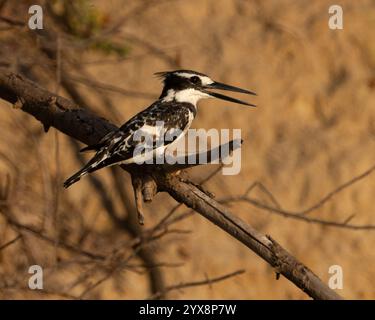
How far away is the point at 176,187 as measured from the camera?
2773 millimetres

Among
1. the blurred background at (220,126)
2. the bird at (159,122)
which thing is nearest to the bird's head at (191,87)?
the bird at (159,122)

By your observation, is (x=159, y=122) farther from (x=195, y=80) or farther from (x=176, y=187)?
(x=176, y=187)

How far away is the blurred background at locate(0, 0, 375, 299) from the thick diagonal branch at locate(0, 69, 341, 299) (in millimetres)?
1237

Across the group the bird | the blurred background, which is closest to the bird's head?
the bird

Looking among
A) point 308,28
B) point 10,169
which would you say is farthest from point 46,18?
point 308,28

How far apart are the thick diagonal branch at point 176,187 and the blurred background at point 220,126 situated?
124 centimetres

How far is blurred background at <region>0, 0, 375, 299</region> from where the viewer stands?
177 inches

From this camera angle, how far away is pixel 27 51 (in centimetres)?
444

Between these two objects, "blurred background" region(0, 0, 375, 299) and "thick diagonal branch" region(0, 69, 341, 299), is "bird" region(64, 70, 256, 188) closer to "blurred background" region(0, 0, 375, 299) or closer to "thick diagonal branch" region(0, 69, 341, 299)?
"thick diagonal branch" region(0, 69, 341, 299)

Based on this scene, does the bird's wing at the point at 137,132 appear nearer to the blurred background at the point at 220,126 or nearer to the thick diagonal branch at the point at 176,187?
the thick diagonal branch at the point at 176,187

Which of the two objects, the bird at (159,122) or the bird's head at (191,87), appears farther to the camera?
the bird's head at (191,87)

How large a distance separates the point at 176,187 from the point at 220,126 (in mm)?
1973

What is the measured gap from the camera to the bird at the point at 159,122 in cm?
318
